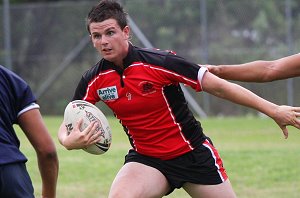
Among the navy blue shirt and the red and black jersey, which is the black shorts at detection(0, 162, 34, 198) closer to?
the navy blue shirt

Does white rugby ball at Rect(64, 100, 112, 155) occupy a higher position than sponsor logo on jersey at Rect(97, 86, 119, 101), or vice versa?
sponsor logo on jersey at Rect(97, 86, 119, 101)

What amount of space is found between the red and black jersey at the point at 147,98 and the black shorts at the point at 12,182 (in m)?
1.64

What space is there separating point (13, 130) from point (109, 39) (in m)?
1.49

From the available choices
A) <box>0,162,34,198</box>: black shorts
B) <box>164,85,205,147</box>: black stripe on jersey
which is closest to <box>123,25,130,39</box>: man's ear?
<box>164,85,205,147</box>: black stripe on jersey

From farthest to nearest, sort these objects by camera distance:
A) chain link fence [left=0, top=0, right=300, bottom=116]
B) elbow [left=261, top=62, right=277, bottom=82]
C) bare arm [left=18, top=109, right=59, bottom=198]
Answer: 1. chain link fence [left=0, top=0, right=300, bottom=116]
2. elbow [left=261, top=62, right=277, bottom=82]
3. bare arm [left=18, top=109, right=59, bottom=198]

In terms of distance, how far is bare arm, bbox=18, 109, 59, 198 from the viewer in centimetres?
466

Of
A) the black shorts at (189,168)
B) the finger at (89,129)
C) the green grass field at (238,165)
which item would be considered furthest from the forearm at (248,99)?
the green grass field at (238,165)

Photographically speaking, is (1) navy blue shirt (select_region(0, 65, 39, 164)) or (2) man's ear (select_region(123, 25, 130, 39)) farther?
(2) man's ear (select_region(123, 25, 130, 39))

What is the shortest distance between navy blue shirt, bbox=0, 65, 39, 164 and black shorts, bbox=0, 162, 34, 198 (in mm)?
42

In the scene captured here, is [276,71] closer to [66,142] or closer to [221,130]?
[66,142]

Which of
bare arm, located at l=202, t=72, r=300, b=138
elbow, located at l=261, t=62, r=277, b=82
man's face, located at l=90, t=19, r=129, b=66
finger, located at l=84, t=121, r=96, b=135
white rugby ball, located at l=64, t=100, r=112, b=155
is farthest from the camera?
elbow, located at l=261, t=62, r=277, b=82

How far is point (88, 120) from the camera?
5.77 m

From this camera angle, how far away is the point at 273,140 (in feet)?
53.8

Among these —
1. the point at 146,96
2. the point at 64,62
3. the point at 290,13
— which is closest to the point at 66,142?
the point at 146,96
